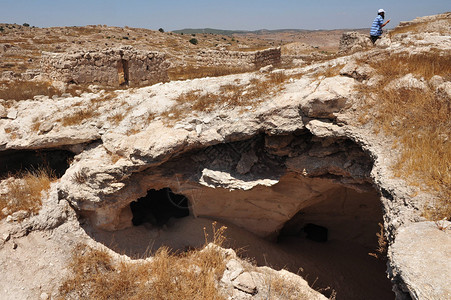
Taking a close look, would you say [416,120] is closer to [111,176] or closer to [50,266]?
[111,176]

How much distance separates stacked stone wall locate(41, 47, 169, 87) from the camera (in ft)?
36.0

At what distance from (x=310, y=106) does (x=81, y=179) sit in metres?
4.73

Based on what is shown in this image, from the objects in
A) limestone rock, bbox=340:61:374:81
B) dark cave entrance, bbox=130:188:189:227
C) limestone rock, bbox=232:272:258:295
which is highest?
limestone rock, bbox=340:61:374:81

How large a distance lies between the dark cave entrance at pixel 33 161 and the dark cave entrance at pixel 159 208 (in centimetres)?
220

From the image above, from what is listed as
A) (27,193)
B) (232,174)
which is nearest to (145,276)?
(232,174)

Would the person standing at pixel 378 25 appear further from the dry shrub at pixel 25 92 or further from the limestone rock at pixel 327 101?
the dry shrub at pixel 25 92

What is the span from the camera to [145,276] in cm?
573

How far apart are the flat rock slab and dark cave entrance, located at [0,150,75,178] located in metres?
7.56

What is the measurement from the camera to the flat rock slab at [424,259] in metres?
2.46

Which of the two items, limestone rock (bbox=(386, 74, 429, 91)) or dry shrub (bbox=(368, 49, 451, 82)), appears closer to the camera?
limestone rock (bbox=(386, 74, 429, 91))

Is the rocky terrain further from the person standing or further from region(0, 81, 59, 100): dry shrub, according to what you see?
the person standing

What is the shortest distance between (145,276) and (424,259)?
15.9 ft

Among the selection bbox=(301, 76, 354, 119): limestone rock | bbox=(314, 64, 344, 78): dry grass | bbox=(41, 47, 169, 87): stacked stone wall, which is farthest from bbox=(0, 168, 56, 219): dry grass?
bbox=(314, 64, 344, 78): dry grass

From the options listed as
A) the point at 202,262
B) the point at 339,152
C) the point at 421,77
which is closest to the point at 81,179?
the point at 202,262
